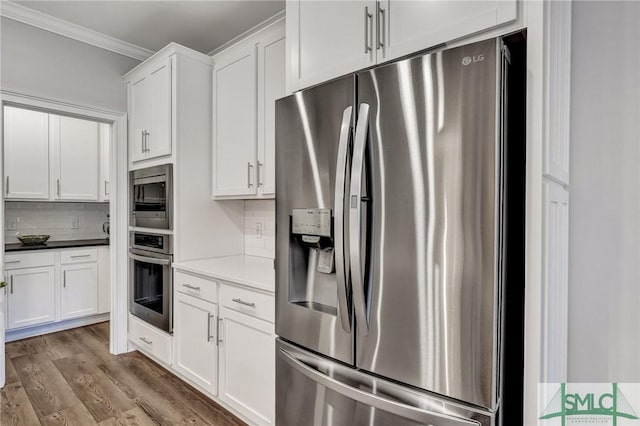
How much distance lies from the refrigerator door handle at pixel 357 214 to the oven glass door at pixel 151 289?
1831 mm

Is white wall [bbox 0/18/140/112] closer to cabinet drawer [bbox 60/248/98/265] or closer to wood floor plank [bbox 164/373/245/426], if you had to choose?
cabinet drawer [bbox 60/248/98/265]

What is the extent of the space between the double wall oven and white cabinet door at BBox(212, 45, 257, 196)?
1.27 ft

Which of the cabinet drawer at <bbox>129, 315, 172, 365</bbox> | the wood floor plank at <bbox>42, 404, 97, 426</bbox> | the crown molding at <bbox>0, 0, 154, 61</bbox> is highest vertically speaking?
the crown molding at <bbox>0, 0, 154, 61</bbox>

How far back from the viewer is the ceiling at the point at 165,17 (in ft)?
8.00

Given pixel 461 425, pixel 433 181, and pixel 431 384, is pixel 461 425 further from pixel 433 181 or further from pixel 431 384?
pixel 433 181

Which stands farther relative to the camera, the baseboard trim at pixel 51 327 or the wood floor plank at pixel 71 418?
the baseboard trim at pixel 51 327

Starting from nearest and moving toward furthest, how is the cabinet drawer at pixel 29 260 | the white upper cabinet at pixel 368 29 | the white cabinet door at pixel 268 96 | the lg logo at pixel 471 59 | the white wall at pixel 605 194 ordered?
the lg logo at pixel 471 59
the white upper cabinet at pixel 368 29
the white wall at pixel 605 194
the white cabinet door at pixel 268 96
the cabinet drawer at pixel 29 260

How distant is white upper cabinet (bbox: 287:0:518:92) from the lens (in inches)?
43.1

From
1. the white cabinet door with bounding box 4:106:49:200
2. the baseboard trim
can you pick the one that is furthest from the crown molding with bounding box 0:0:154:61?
the baseboard trim

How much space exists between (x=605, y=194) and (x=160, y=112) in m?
2.72

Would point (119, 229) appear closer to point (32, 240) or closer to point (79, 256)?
point (79, 256)

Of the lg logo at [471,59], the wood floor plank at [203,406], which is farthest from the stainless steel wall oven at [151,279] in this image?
the lg logo at [471,59]

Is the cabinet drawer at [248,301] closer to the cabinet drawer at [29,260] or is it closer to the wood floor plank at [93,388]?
the wood floor plank at [93,388]

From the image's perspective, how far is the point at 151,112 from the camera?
9.07ft
